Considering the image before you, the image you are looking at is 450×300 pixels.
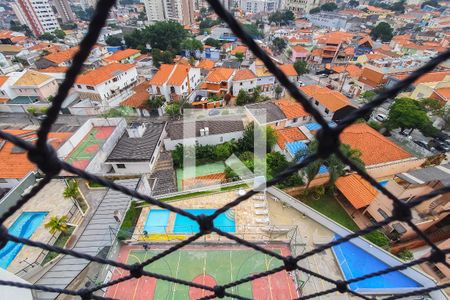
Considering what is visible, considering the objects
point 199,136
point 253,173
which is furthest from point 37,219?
point 253,173

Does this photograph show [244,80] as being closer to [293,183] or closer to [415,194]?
[293,183]

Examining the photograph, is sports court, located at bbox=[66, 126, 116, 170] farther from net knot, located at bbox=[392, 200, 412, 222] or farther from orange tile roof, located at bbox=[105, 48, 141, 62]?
orange tile roof, located at bbox=[105, 48, 141, 62]

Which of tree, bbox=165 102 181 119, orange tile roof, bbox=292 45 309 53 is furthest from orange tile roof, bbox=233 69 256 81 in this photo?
orange tile roof, bbox=292 45 309 53

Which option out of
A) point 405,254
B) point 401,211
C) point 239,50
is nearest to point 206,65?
point 239,50

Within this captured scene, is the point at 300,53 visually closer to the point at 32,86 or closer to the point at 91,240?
the point at 32,86

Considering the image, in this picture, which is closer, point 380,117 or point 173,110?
point 173,110

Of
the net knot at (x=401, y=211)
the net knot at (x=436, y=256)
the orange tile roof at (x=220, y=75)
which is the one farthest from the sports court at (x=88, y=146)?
the net knot at (x=436, y=256)

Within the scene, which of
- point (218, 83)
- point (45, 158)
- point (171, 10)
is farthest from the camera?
point (171, 10)
